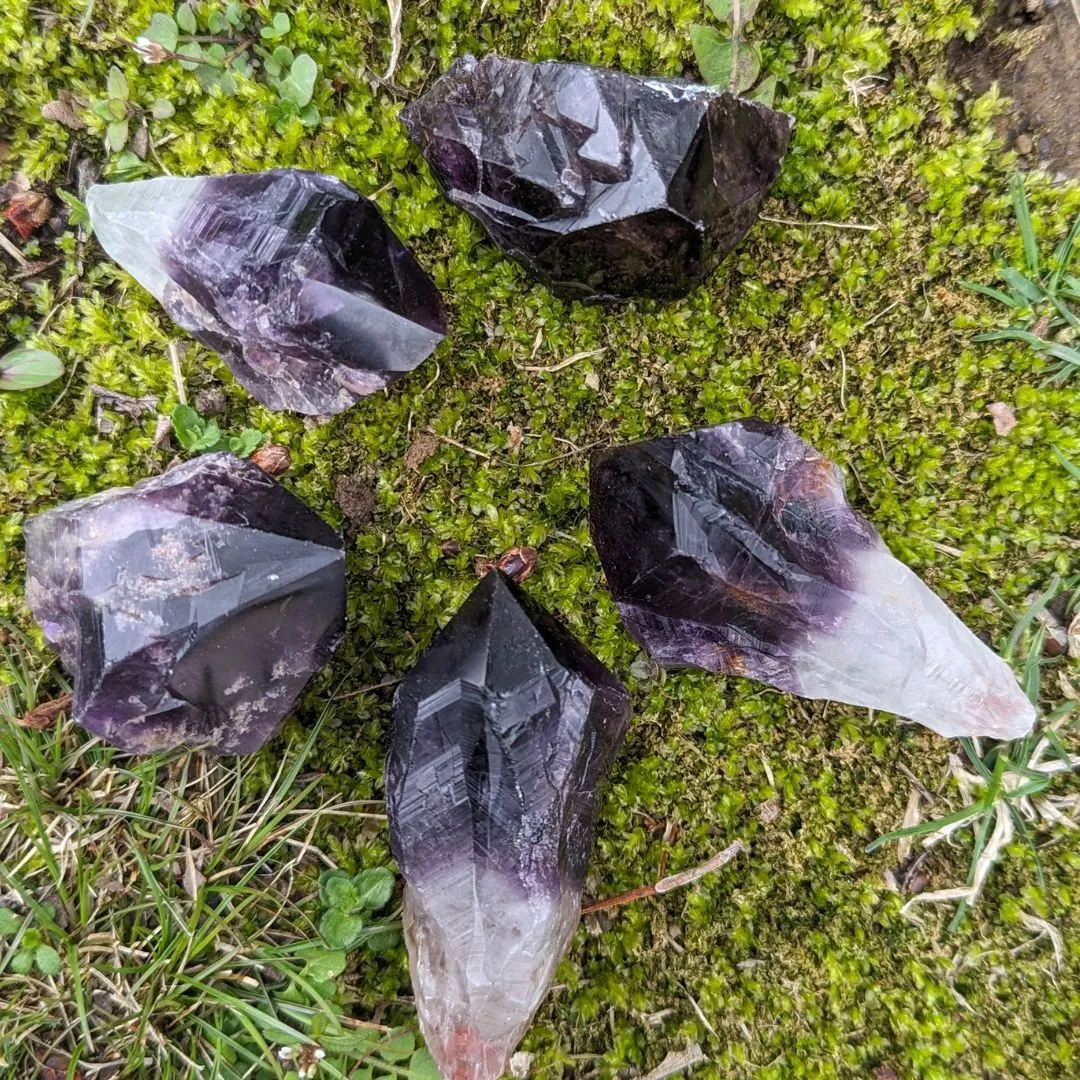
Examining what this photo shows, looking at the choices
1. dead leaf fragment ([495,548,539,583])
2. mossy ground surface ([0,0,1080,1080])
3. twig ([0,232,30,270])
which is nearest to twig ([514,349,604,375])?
mossy ground surface ([0,0,1080,1080])

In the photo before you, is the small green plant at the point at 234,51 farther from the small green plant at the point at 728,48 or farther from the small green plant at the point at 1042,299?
the small green plant at the point at 1042,299

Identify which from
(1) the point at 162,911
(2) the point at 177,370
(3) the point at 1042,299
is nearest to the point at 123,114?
(2) the point at 177,370

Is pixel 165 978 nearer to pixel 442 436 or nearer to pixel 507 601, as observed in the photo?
pixel 507 601

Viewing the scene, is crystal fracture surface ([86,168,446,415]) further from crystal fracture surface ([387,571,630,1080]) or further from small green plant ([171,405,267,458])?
crystal fracture surface ([387,571,630,1080])

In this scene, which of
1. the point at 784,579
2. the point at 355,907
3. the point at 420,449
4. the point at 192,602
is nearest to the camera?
the point at 192,602

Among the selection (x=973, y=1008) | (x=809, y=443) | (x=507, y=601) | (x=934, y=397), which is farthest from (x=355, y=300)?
(x=973, y=1008)

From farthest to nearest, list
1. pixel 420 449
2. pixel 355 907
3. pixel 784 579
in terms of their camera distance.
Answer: pixel 420 449, pixel 355 907, pixel 784 579

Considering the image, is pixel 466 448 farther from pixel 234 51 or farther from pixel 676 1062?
pixel 676 1062
